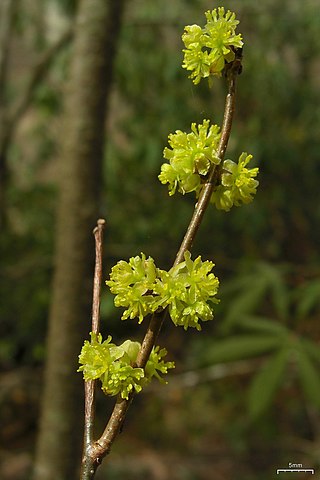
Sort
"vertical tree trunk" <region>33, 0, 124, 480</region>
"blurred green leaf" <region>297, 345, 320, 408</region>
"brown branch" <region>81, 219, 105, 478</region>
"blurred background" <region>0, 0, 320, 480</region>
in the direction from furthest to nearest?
"blurred background" <region>0, 0, 320, 480</region> → "blurred green leaf" <region>297, 345, 320, 408</region> → "vertical tree trunk" <region>33, 0, 124, 480</region> → "brown branch" <region>81, 219, 105, 478</region>

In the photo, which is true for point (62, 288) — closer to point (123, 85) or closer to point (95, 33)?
point (95, 33)

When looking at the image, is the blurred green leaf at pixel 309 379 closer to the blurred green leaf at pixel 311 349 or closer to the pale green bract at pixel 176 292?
the blurred green leaf at pixel 311 349

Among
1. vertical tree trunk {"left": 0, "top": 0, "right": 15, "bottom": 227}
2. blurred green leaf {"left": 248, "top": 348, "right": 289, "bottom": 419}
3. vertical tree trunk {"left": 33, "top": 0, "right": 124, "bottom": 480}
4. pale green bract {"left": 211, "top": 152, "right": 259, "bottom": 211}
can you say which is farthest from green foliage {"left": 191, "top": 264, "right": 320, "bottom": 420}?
pale green bract {"left": 211, "top": 152, "right": 259, "bottom": 211}

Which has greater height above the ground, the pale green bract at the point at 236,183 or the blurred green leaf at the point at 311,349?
the blurred green leaf at the point at 311,349

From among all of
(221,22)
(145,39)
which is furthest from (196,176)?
(145,39)

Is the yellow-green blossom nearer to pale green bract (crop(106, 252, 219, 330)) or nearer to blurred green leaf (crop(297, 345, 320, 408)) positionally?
pale green bract (crop(106, 252, 219, 330))

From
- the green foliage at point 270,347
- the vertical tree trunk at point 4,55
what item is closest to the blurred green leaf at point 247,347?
the green foliage at point 270,347
